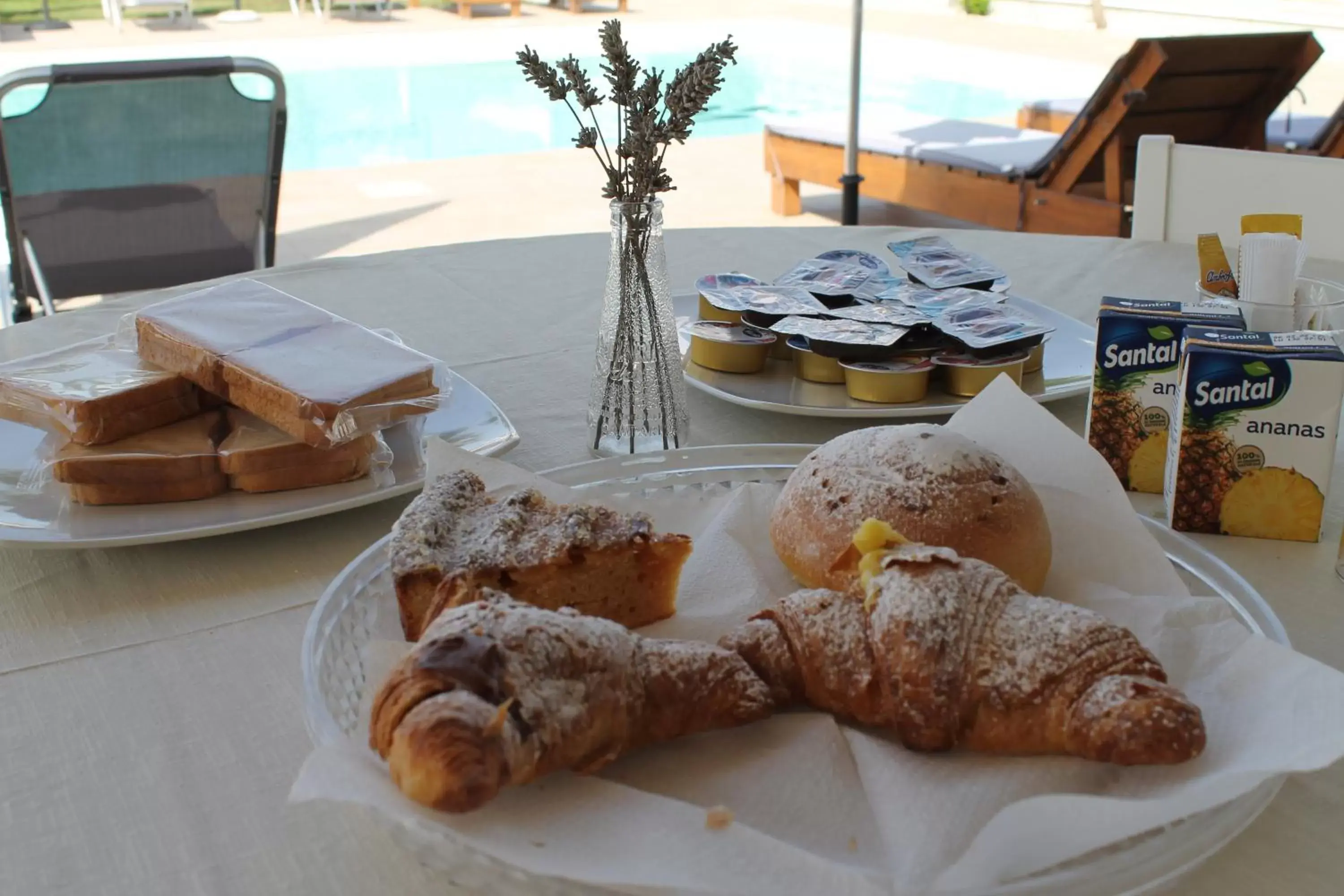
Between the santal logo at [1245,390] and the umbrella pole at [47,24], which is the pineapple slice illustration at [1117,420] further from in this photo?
the umbrella pole at [47,24]

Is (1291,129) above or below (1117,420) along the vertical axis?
above

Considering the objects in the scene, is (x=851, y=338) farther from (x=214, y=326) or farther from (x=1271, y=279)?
(x=214, y=326)

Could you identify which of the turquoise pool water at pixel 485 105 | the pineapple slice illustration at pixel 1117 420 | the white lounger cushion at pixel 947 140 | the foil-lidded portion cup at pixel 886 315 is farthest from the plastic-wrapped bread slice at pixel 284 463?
the turquoise pool water at pixel 485 105

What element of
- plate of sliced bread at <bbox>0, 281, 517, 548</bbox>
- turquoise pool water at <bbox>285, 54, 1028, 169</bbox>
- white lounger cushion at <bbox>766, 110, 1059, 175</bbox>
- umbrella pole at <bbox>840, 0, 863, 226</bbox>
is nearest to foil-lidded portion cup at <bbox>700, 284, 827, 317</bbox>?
plate of sliced bread at <bbox>0, 281, 517, 548</bbox>

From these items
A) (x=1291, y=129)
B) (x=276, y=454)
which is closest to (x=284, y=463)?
(x=276, y=454)

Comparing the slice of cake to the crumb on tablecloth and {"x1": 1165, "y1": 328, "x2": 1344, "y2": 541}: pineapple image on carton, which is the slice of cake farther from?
{"x1": 1165, "y1": 328, "x2": 1344, "y2": 541}: pineapple image on carton

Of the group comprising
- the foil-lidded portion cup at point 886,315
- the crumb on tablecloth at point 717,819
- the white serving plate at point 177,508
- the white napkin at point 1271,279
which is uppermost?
the white napkin at point 1271,279

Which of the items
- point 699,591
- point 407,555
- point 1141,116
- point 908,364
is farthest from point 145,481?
point 1141,116

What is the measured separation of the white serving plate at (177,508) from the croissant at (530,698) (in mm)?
347

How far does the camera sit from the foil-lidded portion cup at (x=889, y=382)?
1110mm

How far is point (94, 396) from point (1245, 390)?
904mm

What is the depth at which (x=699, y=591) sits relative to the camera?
32.6 inches

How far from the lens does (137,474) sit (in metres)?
0.97

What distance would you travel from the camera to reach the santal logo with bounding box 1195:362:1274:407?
880 mm
